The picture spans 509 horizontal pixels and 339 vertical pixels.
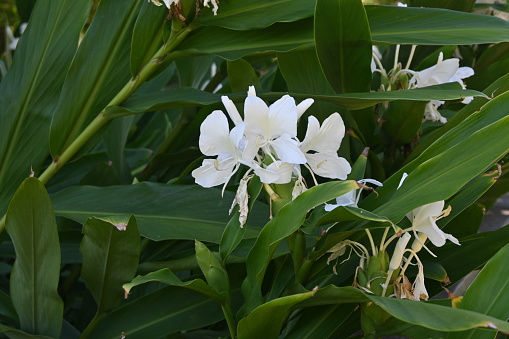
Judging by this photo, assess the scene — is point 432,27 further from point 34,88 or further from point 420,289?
point 34,88

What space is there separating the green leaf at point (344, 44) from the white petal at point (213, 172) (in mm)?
182

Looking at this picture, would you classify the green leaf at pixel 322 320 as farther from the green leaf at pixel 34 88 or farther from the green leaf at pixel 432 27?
the green leaf at pixel 34 88

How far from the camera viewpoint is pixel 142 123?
1.35 metres

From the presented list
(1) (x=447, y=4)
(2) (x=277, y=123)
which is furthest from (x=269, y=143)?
(1) (x=447, y=4)

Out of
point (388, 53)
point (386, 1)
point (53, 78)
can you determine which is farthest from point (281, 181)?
point (386, 1)

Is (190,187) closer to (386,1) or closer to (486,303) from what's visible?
(486,303)

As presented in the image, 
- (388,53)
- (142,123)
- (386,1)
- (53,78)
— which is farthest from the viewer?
(386,1)

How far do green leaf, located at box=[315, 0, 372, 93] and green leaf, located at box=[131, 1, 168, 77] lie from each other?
0.18 m

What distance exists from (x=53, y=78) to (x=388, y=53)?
0.48 m

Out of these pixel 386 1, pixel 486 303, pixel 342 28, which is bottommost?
pixel 386 1

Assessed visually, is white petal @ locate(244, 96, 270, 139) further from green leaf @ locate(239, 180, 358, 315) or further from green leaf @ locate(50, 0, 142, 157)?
green leaf @ locate(50, 0, 142, 157)

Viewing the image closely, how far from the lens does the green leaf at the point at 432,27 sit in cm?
64

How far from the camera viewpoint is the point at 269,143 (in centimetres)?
52

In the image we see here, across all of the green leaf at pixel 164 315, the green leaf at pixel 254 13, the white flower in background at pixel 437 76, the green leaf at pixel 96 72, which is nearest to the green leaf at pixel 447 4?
the white flower in background at pixel 437 76
